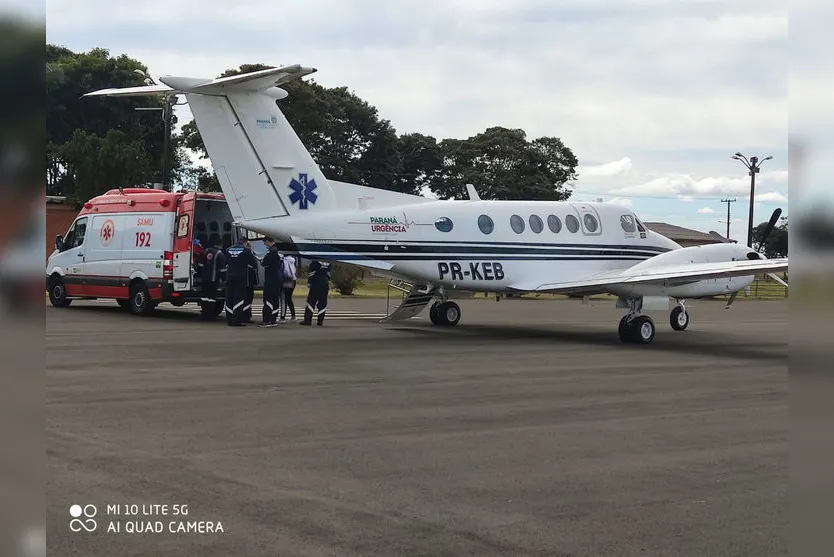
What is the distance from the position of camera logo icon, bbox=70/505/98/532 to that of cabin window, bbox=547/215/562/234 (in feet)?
47.6

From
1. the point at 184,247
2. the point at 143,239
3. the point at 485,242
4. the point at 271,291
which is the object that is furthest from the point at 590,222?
the point at 143,239

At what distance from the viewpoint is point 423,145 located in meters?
63.1

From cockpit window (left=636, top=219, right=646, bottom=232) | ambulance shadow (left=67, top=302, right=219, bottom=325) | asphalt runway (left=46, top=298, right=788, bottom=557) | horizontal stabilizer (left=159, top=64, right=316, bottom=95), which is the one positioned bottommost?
asphalt runway (left=46, top=298, right=788, bottom=557)

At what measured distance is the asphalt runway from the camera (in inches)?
198

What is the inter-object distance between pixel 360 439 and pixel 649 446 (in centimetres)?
250

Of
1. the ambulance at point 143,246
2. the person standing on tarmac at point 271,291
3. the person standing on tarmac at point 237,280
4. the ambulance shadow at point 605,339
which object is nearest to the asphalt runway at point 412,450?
the ambulance shadow at point 605,339

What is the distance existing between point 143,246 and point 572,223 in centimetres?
962

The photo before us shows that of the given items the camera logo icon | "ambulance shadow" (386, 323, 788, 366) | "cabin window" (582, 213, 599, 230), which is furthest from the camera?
"cabin window" (582, 213, 599, 230)

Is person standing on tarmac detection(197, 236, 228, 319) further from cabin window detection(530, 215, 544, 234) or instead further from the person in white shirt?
cabin window detection(530, 215, 544, 234)

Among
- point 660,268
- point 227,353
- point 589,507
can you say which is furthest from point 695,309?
point 589,507

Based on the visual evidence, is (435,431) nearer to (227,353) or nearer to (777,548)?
(777,548)

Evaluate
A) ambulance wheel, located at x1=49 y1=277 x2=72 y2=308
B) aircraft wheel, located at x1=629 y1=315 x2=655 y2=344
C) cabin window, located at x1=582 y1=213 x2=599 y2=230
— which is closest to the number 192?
ambulance wheel, located at x1=49 y1=277 x2=72 y2=308
